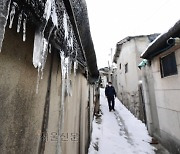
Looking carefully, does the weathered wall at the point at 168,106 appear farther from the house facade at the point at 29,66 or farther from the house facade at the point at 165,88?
the house facade at the point at 29,66

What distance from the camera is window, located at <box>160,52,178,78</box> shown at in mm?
3704

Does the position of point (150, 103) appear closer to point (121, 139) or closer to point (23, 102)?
point (121, 139)

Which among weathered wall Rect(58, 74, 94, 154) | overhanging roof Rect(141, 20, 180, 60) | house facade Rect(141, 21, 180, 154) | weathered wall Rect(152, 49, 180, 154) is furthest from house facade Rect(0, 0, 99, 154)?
weathered wall Rect(152, 49, 180, 154)

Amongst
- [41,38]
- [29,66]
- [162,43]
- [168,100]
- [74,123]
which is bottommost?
[74,123]

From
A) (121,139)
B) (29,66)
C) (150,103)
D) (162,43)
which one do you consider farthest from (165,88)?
(29,66)

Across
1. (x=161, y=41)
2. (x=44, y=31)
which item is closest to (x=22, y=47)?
(x=44, y=31)

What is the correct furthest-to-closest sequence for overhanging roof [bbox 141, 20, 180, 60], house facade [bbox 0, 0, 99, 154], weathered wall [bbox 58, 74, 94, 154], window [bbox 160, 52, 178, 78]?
window [bbox 160, 52, 178, 78]
overhanging roof [bbox 141, 20, 180, 60]
weathered wall [bbox 58, 74, 94, 154]
house facade [bbox 0, 0, 99, 154]

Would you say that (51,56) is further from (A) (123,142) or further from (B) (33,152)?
(A) (123,142)

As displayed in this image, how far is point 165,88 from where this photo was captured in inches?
163

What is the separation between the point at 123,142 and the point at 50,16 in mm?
4841

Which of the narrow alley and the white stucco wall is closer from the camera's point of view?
the white stucco wall

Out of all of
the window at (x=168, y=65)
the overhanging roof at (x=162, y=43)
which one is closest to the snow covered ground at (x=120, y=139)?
the window at (x=168, y=65)

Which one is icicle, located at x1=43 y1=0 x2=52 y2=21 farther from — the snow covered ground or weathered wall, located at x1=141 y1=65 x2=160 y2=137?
weathered wall, located at x1=141 y1=65 x2=160 y2=137

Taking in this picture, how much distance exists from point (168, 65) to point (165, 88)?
65 cm
